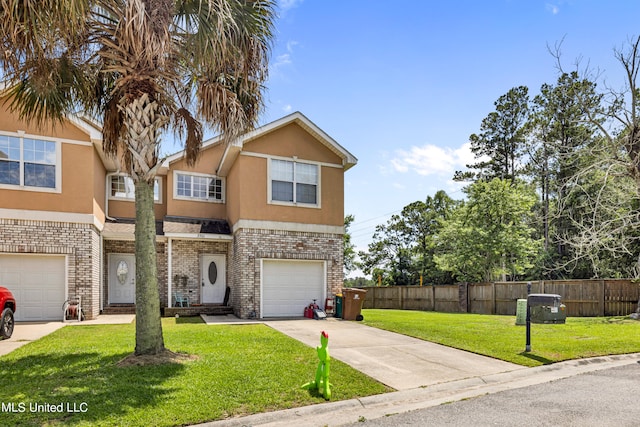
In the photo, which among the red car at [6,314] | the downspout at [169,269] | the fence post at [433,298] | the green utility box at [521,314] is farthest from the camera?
the fence post at [433,298]

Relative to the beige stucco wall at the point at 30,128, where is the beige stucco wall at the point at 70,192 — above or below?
below

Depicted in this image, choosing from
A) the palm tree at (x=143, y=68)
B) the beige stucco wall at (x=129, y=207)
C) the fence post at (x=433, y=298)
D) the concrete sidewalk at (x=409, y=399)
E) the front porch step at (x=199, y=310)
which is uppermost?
the palm tree at (x=143, y=68)

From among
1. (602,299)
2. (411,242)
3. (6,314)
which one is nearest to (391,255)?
(411,242)

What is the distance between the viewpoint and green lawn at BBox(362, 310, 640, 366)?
9.13 m

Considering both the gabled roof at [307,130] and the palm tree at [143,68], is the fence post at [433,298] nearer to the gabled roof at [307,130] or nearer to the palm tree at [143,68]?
the gabled roof at [307,130]

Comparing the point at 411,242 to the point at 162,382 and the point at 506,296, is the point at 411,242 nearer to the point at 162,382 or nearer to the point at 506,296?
the point at 506,296

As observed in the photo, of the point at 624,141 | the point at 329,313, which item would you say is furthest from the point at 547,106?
the point at 329,313

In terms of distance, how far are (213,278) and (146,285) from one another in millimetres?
10498

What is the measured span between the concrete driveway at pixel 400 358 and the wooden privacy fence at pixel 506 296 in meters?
11.0

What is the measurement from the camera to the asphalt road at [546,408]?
544cm

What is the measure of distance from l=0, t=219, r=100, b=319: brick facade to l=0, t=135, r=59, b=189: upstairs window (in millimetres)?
1299

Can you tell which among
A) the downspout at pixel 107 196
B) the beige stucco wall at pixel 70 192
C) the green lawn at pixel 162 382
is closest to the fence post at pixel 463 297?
the green lawn at pixel 162 382

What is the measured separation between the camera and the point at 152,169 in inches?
339

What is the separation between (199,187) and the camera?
62.8 feet
